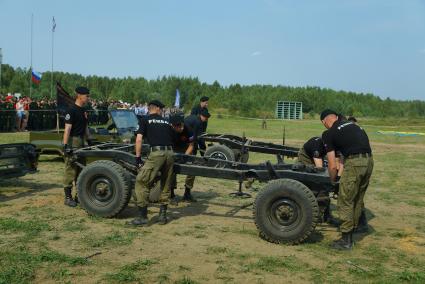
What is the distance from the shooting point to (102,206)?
7648 millimetres

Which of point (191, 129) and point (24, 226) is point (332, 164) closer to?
point (191, 129)

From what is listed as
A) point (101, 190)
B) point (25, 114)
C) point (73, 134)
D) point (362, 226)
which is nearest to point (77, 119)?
point (73, 134)

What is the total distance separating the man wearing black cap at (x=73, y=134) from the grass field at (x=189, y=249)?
1.28 feet

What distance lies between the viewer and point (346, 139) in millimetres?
6543

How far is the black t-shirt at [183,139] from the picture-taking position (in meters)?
9.01

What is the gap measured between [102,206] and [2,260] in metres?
2.28

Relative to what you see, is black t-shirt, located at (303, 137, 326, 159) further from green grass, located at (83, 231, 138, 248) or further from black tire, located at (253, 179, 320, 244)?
green grass, located at (83, 231, 138, 248)

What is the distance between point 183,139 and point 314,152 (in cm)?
231

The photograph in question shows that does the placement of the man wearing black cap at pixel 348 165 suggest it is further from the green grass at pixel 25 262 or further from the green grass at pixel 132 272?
the green grass at pixel 25 262

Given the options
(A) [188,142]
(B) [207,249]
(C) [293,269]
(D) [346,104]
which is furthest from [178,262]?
(D) [346,104]

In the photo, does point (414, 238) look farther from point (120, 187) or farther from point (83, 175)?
point (83, 175)

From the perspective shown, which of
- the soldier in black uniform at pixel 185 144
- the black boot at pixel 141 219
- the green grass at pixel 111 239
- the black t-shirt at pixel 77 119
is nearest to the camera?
the green grass at pixel 111 239

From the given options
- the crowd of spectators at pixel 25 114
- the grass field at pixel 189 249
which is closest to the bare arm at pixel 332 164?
the grass field at pixel 189 249

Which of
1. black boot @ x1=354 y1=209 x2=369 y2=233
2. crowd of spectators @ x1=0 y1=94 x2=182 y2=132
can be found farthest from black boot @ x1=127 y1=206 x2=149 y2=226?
crowd of spectators @ x1=0 y1=94 x2=182 y2=132
